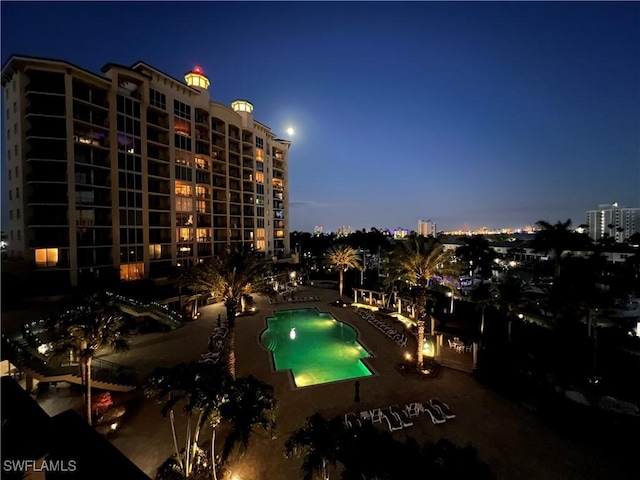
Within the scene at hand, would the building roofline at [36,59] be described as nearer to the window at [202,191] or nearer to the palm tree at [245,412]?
the window at [202,191]

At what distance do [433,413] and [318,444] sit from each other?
28.8ft

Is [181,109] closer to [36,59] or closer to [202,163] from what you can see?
[202,163]

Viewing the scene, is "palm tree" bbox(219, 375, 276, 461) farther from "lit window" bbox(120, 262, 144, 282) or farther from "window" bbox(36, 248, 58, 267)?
"lit window" bbox(120, 262, 144, 282)

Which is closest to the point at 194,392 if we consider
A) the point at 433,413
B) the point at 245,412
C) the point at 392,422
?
the point at 245,412

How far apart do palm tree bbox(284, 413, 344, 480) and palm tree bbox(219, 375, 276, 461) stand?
1207mm

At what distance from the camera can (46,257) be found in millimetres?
27734

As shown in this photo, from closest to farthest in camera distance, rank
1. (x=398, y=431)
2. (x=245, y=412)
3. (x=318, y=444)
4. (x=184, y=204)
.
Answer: (x=318, y=444), (x=245, y=412), (x=398, y=431), (x=184, y=204)

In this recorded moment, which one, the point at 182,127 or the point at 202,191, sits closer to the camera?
the point at 182,127

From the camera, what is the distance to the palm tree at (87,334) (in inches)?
447

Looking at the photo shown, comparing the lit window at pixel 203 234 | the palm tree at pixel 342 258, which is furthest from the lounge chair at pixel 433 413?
the lit window at pixel 203 234

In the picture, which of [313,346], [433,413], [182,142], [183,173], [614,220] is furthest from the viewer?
[614,220]

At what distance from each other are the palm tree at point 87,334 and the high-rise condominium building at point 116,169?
10.1 meters

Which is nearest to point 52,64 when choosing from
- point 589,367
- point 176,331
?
point 176,331

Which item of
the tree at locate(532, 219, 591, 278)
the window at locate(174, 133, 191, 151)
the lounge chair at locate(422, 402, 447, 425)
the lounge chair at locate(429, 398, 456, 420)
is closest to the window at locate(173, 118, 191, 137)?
the window at locate(174, 133, 191, 151)
